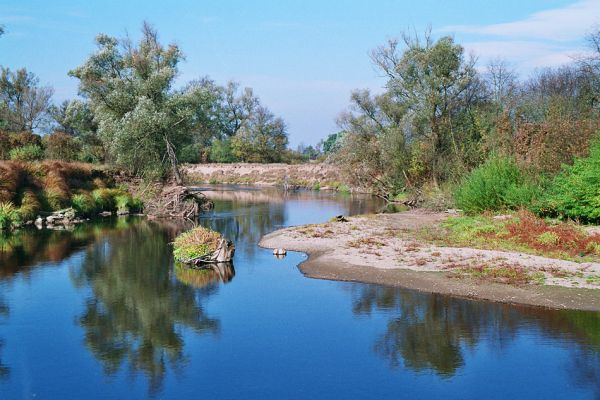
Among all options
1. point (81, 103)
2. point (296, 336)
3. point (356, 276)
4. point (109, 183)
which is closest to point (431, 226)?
point (356, 276)

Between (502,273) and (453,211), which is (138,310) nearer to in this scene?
(502,273)

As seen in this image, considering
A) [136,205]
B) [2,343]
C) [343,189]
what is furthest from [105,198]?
[343,189]

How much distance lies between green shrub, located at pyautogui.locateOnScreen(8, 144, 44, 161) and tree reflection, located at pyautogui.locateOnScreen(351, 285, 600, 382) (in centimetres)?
3428

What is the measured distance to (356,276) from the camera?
67.9 ft

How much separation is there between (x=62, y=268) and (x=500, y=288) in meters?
16.4

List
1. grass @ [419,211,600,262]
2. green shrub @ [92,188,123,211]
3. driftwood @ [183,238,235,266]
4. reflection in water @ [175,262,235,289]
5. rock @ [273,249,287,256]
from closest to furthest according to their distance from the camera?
reflection in water @ [175,262,235,289] → grass @ [419,211,600,262] → driftwood @ [183,238,235,266] → rock @ [273,249,287,256] → green shrub @ [92,188,123,211]

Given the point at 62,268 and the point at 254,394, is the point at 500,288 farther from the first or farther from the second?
the point at 62,268

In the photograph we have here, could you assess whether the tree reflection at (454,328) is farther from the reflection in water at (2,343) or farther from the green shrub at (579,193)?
the green shrub at (579,193)

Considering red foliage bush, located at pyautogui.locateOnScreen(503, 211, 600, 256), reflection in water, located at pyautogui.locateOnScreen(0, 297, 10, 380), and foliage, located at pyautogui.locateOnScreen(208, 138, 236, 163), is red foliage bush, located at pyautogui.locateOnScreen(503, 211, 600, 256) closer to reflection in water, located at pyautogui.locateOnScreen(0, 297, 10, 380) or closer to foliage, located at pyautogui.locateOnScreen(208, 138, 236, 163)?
reflection in water, located at pyautogui.locateOnScreen(0, 297, 10, 380)

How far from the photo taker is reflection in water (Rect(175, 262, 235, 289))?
69.7ft

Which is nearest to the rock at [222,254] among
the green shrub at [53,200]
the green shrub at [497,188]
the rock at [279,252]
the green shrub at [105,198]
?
the rock at [279,252]

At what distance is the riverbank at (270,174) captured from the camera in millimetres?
77375

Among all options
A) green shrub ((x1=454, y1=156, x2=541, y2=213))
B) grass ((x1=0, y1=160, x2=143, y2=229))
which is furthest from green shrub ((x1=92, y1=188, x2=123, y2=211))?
green shrub ((x1=454, y1=156, x2=541, y2=213))

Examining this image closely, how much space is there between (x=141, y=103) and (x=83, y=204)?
792cm
